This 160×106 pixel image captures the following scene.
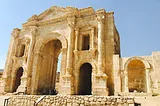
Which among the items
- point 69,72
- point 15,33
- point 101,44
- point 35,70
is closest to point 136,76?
point 101,44

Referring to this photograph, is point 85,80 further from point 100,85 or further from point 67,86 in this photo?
point 100,85

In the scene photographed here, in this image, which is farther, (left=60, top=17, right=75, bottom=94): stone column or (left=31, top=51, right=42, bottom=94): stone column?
(left=31, top=51, right=42, bottom=94): stone column

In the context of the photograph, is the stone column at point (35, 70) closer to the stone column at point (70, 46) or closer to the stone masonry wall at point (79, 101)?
the stone column at point (70, 46)

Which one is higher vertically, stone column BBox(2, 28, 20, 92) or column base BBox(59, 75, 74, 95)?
stone column BBox(2, 28, 20, 92)

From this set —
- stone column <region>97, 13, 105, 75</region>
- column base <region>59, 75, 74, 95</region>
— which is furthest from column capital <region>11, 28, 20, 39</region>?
stone column <region>97, 13, 105, 75</region>

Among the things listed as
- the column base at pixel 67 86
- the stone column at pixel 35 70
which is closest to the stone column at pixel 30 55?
the stone column at pixel 35 70

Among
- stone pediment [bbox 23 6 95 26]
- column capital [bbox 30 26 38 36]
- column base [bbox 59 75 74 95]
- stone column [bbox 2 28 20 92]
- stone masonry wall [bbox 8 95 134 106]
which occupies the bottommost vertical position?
stone masonry wall [bbox 8 95 134 106]

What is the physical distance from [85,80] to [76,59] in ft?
9.43

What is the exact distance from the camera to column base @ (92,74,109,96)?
1262 centimetres

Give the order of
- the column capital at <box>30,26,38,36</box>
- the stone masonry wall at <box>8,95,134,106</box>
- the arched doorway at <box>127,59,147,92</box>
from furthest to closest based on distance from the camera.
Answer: the column capital at <box>30,26,38,36</box> → the arched doorway at <box>127,59,147,92</box> → the stone masonry wall at <box>8,95,134,106</box>

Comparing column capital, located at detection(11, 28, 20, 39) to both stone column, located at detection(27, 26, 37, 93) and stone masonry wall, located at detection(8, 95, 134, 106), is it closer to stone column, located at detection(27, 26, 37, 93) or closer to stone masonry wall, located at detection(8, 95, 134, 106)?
A: stone column, located at detection(27, 26, 37, 93)

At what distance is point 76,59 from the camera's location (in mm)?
14922

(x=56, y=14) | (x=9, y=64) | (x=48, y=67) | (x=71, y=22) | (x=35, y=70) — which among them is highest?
(x=56, y=14)

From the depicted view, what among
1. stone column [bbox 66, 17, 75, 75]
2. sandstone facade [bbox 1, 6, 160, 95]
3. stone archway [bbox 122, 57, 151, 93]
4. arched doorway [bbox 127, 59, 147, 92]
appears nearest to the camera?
sandstone facade [bbox 1, 6, 160, 95]
